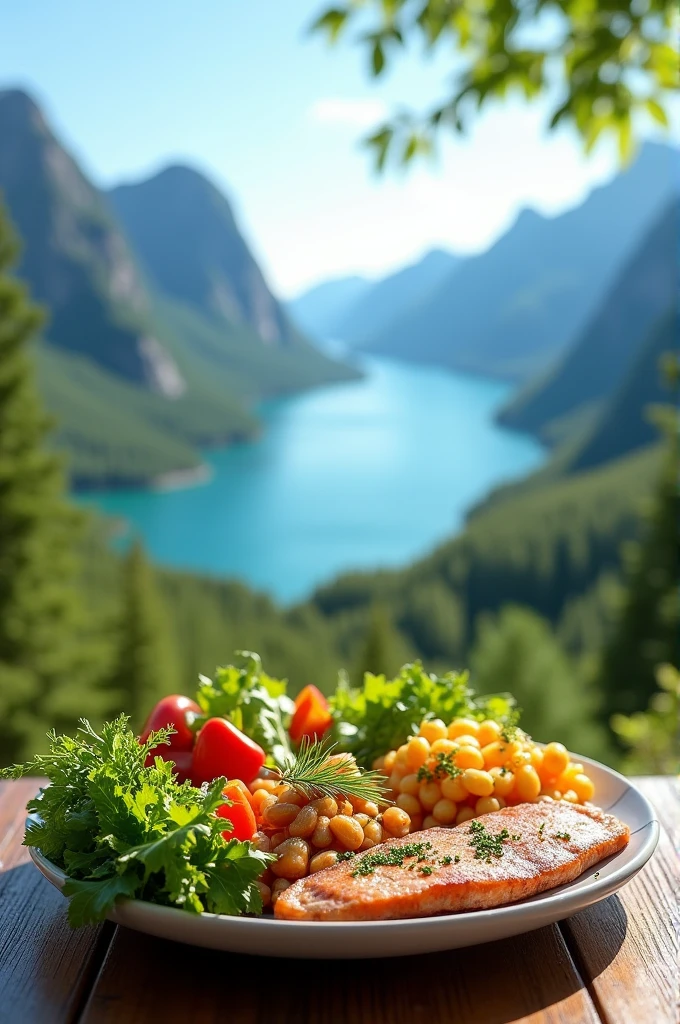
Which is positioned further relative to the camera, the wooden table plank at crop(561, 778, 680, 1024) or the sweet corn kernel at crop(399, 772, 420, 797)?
the sweet corn kernel at crop(399, 772, 420, 797)

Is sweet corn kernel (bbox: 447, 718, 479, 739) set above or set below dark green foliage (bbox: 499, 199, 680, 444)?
below

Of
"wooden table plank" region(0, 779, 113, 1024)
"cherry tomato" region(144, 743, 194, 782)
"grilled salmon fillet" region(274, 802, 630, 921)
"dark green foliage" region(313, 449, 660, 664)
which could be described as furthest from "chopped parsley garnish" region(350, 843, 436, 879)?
"dark green foliage" region(313, 449, 660, 664)

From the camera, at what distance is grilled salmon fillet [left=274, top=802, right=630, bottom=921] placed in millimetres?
1878

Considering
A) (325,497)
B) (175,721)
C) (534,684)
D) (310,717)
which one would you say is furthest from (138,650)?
(325,497)

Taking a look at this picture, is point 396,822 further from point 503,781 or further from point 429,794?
point 503,781

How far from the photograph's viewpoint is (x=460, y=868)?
6.46 feet

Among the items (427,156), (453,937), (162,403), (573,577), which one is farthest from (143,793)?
(162,403)

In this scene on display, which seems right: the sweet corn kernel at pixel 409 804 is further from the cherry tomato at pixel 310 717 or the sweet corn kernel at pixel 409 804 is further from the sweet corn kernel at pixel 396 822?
the cherry tomato at pixel 310 717

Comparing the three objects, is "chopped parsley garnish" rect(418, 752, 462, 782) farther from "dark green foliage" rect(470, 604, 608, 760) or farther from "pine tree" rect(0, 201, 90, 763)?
"dark green foliage" rect(470, 604, 608, 760)

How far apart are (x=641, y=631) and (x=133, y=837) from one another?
39109 millimetres

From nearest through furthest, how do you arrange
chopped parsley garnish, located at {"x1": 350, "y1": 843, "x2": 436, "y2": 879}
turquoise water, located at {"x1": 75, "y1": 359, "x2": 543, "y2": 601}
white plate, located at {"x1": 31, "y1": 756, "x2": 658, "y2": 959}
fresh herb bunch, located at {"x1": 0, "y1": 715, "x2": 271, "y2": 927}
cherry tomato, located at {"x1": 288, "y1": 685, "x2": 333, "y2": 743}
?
white plate, located at {"x1": 31, "y1": 756, "x2": 658, "y2": 959} → fresh herb bunch, located at {"x1": 0, "y1": 715, "x2": 271, "y2": 927} → chopped parsley garnish, located at {"x1": 350, "y1": 843, "x2": 436, "y2": 879} → cherry tomato, located at {"x1": 288, "y1": 685, "x2": 333, "y2": 743} → turquoise water, located at {"x1": 75, "y1": 359, "x2": 543, "y2": 601}

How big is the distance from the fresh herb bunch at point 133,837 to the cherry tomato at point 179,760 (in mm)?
506

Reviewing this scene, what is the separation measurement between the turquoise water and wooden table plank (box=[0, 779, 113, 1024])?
311 feet

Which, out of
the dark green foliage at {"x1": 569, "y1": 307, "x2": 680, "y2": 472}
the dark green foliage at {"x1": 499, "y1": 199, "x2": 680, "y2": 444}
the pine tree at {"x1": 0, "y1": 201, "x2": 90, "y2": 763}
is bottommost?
the pine tree at {"x1": 0, "y1": 201, "x2": 90, "y2": 763}
